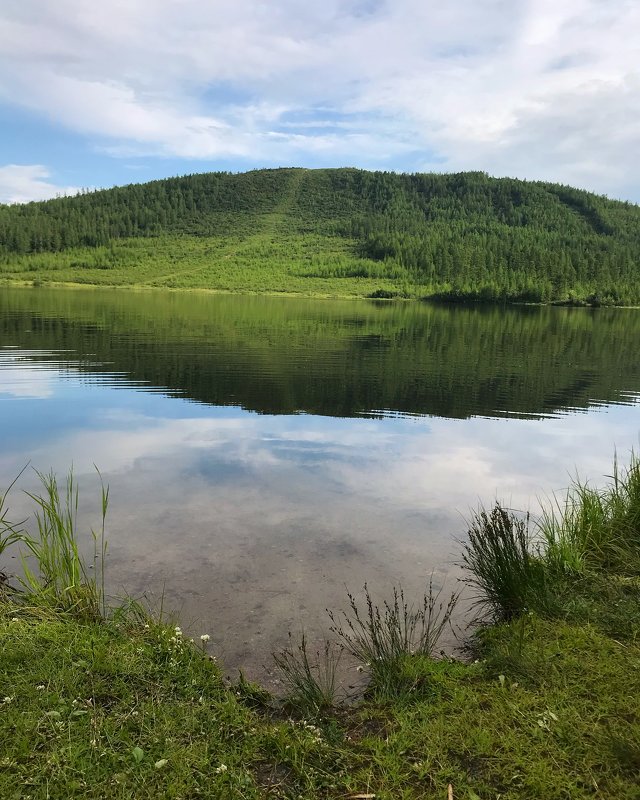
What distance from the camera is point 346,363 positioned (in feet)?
106

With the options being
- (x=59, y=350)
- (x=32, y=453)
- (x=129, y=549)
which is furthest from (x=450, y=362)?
(x=129, y=549)

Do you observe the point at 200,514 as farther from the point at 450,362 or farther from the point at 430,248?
the point at 430,248

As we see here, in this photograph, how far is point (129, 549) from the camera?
9.12 m

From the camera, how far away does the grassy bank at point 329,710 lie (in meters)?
4.17

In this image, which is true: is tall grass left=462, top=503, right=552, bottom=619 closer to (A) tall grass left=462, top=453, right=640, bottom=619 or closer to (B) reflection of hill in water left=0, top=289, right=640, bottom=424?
(A) tall grass left=462, top=453, right=640, bottom=619

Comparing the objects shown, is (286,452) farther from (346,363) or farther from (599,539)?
(346,363)

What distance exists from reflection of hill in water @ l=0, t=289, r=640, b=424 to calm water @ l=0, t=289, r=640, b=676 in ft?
0.73

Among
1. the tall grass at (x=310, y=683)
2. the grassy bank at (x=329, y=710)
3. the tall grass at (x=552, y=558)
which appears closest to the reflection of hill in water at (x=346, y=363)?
the tall grass at (x=552, y=558)

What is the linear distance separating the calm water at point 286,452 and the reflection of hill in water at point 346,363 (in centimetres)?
22

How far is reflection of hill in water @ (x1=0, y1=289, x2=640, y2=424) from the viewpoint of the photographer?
910 inches

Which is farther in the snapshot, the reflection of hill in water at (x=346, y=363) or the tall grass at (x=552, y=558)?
the reflection of hill in water at (x=346, y=363)

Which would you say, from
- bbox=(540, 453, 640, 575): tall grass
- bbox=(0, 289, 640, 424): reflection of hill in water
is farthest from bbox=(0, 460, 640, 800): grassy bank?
bbox=(0, 289, 640, 424): reflection of hill in water

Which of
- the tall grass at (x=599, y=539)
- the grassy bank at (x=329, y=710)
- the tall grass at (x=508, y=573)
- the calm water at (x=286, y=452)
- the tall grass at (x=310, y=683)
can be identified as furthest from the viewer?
the calm water at (x=286, y=452)

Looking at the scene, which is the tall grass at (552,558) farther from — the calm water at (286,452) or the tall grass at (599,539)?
the calm water at (286,452)
